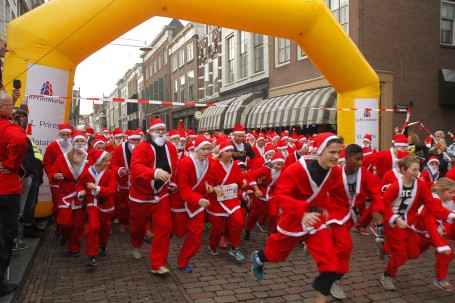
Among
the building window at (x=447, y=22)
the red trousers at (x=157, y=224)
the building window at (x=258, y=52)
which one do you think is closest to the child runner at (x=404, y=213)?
the red trousers at (x=157, y=224)

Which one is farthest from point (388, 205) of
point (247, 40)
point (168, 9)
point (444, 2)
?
point (247, 40)

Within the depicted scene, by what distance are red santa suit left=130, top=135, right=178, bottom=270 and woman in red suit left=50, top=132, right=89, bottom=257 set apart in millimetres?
975

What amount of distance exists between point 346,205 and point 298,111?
1409 centimetres

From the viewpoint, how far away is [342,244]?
435 cm

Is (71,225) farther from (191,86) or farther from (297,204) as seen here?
(191,86)

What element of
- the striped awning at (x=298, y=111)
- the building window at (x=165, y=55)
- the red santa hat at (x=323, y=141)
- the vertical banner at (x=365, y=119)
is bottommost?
the red santa hat at (x=323, y=141)

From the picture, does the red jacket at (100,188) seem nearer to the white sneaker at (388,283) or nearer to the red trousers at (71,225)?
the red trousers at (71,225)

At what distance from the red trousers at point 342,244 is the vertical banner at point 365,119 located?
6256mm

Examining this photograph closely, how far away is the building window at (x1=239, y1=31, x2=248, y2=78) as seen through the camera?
26312mm

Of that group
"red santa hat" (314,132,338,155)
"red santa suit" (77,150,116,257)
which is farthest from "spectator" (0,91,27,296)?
"red santa hat" (314,132,338,155)

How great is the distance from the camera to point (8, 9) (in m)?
17.1

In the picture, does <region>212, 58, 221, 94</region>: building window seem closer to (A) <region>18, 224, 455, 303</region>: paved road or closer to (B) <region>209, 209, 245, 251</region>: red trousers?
(B) <region>209, 209, 245, 251</region>: red trousers

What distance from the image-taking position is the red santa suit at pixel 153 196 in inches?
203

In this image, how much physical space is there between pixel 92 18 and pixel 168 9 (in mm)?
1478
